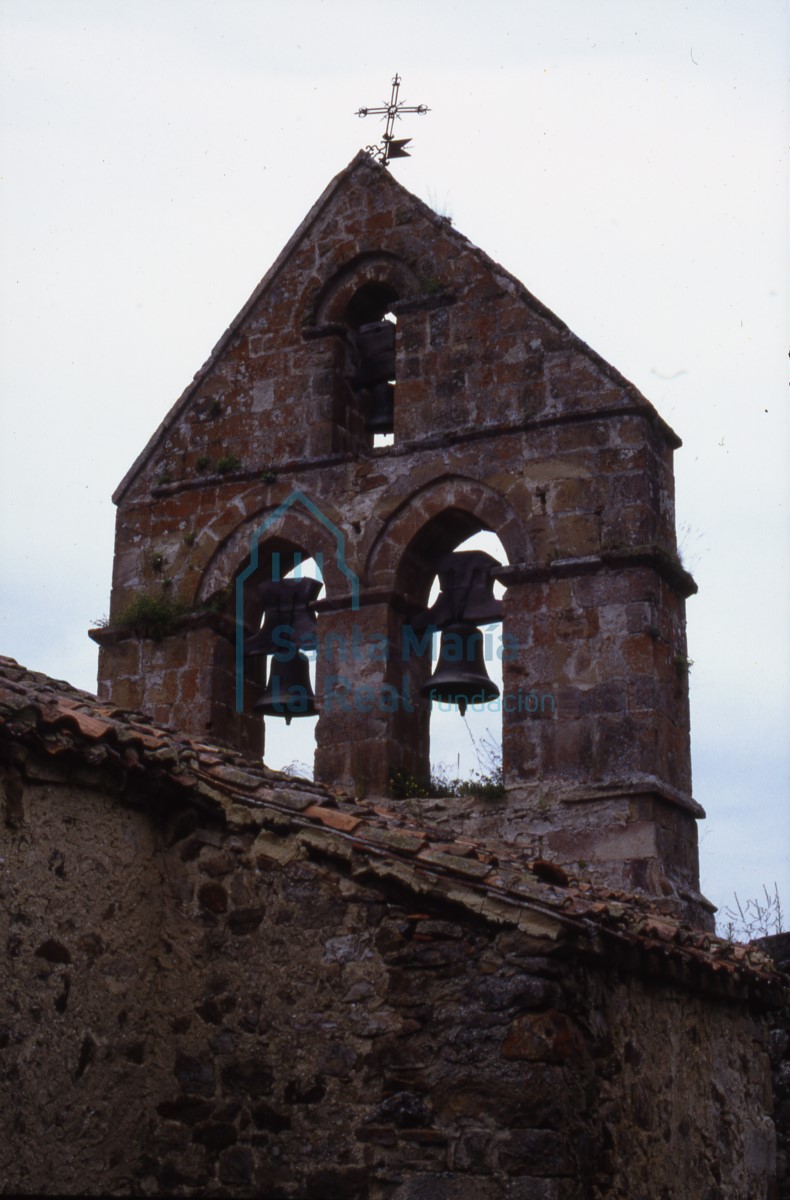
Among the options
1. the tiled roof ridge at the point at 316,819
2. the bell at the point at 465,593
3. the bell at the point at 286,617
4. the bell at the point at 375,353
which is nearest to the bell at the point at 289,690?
the bell at the point at 286,617

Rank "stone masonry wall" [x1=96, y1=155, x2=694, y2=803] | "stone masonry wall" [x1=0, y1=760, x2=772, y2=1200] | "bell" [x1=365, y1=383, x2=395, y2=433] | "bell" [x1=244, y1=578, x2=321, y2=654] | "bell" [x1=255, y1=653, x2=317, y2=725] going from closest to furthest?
"stone masonry wall" [x1=0, y1=760, x2=772, y2=1200] < "stone masonry wall" [x1=96, y1=155, x2=694, y2=803] < "bell" [x1=255, y1=653, x2=317, y2=725] < "bell" [x1=244, y1=578, x2=321, y2=654] < "bell" [x1=365, y1=383, x2=395, y2=433]

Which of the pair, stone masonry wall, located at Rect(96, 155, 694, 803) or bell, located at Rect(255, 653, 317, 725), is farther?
bell, located at Rect(255, 653, 317, 725)

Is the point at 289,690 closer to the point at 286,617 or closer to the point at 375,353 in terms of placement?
the point at 286,617

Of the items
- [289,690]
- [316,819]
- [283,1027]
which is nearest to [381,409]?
[289,690]

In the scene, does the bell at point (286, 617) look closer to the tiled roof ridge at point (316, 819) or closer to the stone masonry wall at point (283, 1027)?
the tiled roof ridge at point (316, 819)

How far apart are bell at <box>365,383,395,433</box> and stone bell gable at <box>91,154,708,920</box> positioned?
0.6 inches

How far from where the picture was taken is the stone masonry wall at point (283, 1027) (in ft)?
19.4

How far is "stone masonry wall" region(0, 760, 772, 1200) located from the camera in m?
5.93

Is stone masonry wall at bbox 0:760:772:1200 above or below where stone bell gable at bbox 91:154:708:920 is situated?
below

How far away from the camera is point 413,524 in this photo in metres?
10.1

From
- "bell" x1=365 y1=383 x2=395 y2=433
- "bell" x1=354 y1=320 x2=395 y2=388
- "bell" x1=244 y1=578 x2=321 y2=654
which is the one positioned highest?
"bell" x1=354 y1=320 x2=395 y2=388

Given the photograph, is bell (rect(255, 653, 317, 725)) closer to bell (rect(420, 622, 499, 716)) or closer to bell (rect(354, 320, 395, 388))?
bell (rect(420, 622, 499, 716))

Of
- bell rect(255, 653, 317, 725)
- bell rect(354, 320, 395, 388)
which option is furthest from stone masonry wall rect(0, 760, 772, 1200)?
bell rect(354, 320, 395, 388)

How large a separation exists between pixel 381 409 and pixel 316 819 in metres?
4.80
